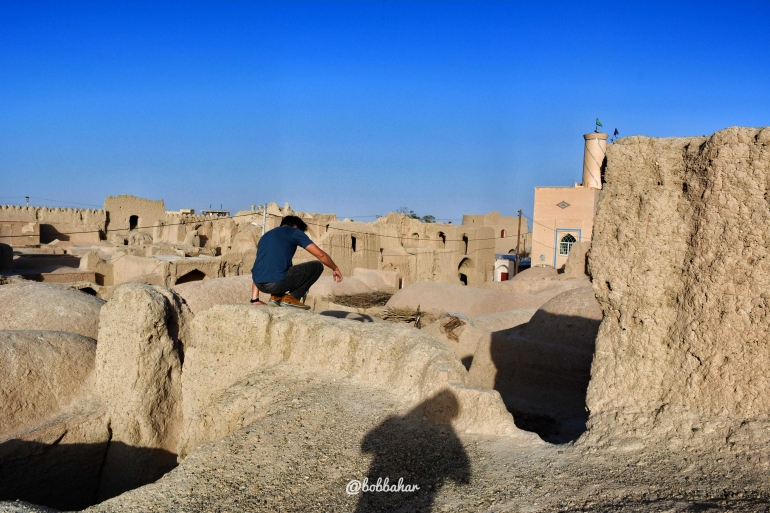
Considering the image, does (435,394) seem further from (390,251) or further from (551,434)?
(390,251)

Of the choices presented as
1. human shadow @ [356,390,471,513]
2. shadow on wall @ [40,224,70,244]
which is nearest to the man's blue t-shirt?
human shadow @ [356,390,471,513]

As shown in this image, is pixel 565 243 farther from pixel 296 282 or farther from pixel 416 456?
pixel 416 456

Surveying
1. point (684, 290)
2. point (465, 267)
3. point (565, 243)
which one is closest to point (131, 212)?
point (465, 267)

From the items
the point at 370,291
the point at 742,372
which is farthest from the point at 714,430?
the point at 370,291

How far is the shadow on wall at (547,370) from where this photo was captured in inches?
285

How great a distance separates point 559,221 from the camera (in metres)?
25.2

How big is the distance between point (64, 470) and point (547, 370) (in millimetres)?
5353

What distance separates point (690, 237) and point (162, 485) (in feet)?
10.5

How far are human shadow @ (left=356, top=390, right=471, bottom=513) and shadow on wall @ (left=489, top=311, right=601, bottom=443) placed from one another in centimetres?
332

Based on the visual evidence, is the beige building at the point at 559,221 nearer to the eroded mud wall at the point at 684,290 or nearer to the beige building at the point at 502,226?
the beige building at the point at 502,226

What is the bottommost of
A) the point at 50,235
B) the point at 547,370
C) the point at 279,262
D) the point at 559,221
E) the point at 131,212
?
the point at 547,370

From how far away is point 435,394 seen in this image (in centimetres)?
404

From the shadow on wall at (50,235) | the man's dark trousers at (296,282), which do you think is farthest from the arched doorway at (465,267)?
the man's dark trousers at (296,282)

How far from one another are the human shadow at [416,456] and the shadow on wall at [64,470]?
2.83 metres
